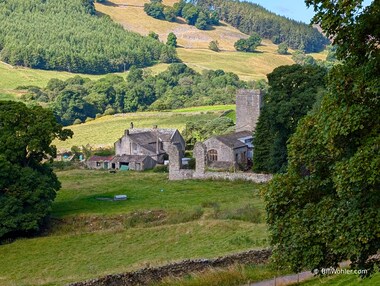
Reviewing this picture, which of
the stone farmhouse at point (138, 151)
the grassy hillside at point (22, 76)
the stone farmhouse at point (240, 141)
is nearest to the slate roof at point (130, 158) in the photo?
the stone farmhouse at point (138, 151)

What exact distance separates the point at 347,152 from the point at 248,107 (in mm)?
54384

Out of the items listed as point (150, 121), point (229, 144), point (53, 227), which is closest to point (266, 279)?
point (53, 227)

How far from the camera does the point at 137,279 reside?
24031 mm

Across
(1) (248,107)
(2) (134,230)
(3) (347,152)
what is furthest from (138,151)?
(3) (347,152)

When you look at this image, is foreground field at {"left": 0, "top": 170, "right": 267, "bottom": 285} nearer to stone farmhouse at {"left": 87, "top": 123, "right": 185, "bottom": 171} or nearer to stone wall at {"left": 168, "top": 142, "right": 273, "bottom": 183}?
stone wall at {"left": 168, "top": 142, "right": 273, "bottom": 183}

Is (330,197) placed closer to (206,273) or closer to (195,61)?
(206,273)

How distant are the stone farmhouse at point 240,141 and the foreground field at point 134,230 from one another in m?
8.68

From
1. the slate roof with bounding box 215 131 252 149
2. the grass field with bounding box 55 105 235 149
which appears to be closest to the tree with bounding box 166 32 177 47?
the grass field with bounding box 55 105 235 149

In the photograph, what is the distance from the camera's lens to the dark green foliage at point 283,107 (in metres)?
52.1

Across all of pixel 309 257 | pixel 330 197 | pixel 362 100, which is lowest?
pixel 309 257

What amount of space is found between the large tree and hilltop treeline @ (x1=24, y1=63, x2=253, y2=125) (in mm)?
103012

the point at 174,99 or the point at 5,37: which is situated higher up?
the point at 5,37

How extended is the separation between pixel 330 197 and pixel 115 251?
20.1 meters

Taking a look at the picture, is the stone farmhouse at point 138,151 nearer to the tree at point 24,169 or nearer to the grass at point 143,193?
the grass at point 143,193
